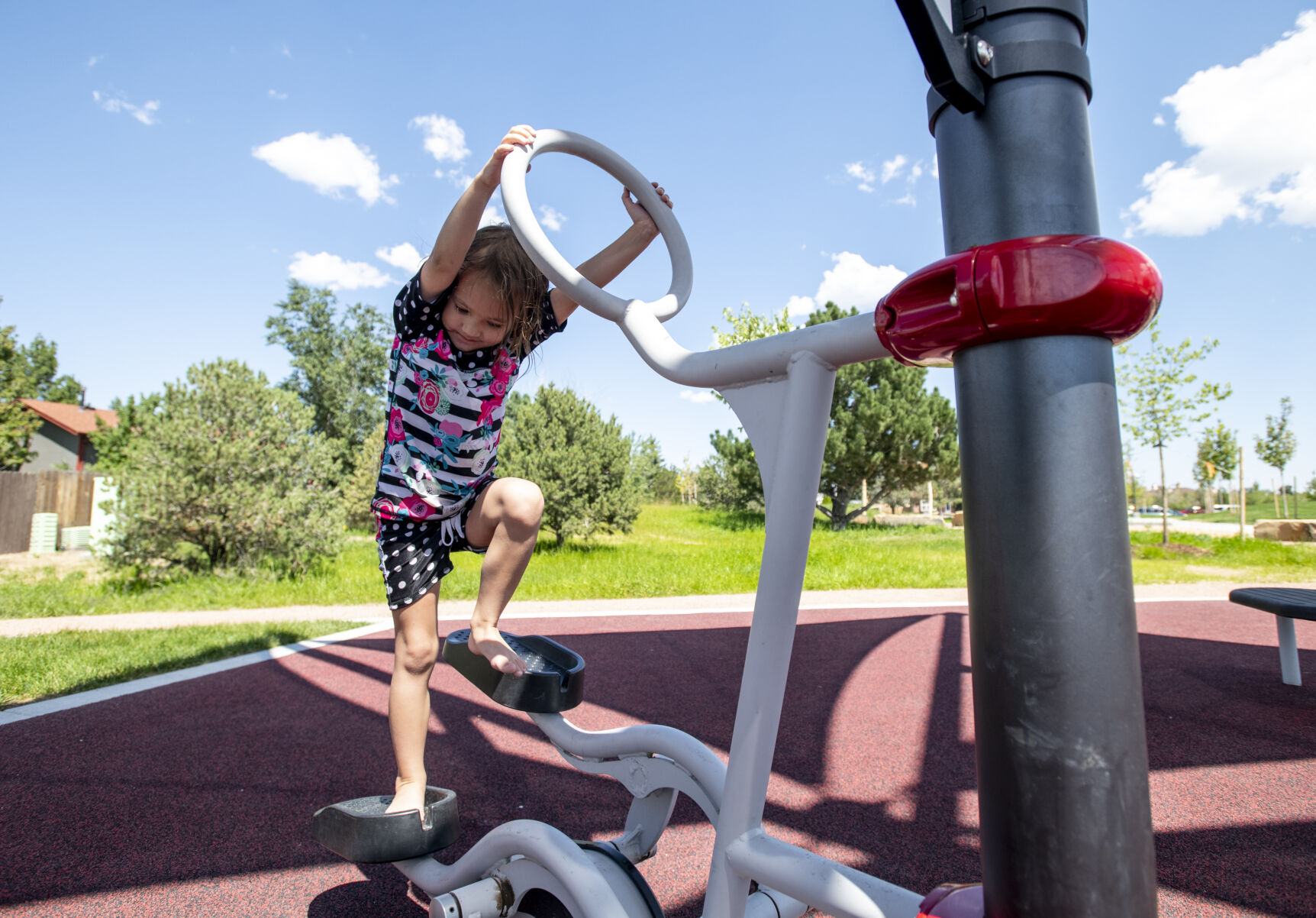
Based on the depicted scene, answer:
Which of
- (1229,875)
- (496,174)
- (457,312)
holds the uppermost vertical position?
(496,174)

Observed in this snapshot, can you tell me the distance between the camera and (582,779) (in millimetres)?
2436

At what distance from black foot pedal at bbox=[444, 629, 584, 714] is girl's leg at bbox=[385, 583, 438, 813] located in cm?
9

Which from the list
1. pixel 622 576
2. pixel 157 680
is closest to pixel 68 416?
pixel 622 576

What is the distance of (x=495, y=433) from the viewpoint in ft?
5.64

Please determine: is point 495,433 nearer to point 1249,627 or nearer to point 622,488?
point 1249,627

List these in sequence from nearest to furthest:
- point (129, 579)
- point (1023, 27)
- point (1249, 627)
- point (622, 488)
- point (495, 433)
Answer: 1. point (1023, 27)
2. point (495, 433)
3. point (1249, 627)
4. point (129, 579)
5. point (622, 488)

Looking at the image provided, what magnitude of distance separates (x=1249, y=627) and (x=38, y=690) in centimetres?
714

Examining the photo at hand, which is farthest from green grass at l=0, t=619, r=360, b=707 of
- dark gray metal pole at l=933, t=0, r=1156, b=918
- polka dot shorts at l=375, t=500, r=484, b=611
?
dark gray metal pole at l=933, t=0, r=1156, b=918

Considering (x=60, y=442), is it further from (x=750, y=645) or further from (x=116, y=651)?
(x=750, y=645)

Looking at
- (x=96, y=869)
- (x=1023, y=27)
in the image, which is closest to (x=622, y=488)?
(x=96, y=869)

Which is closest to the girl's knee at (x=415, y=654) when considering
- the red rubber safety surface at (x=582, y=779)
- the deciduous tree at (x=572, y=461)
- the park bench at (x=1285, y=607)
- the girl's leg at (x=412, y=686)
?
the girl's leg at (x=412, y=686)

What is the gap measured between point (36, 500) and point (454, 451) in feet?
60.5

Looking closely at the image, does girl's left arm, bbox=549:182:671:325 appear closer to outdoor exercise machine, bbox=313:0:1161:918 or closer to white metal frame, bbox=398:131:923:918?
white metal frame, bbox=398:131:923:918

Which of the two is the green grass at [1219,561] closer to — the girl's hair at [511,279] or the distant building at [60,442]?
the girl's hair at [511,279]
